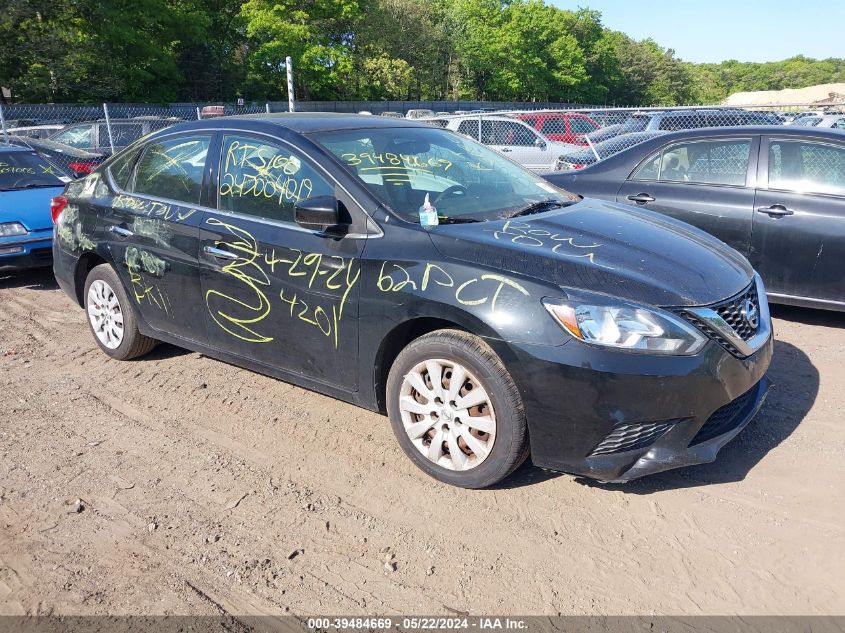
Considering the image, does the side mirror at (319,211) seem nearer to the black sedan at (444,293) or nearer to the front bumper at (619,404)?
the black sedan at (444,293)

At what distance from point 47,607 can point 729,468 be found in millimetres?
3109

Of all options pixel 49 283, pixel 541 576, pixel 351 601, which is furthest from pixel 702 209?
pixel 49 283

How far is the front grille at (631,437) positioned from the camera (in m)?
2.94

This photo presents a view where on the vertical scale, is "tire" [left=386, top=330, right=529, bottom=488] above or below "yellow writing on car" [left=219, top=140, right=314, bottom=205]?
below

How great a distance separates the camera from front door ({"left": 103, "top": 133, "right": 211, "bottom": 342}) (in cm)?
431

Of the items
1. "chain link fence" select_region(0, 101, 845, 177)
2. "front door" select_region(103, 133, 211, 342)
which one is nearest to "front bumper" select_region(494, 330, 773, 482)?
"front door" select_region(103, 133, 211, 342)

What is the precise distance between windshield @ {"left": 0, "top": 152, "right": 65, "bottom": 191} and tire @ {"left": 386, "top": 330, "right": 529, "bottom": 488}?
7.03 meters

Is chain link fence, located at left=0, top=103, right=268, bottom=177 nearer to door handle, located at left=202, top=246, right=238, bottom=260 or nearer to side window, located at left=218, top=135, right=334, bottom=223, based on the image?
side window, located at left=218, top=135, right=334, bottom=223

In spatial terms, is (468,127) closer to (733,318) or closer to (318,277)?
(318,277)

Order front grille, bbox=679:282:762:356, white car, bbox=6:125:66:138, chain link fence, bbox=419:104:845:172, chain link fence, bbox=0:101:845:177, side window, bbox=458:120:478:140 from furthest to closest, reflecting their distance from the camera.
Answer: white car, bbox=6:125:66:138 < side window, bbox=458:120:478:140 < chain link fence, bbox=419:104:845:172 < chain link fence, bbox=0:101:845:177 < front grille, bbox=679:282:762:356

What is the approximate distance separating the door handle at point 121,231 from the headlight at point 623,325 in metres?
3.09

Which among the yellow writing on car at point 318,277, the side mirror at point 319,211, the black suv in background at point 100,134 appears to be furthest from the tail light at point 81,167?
the side mirror at point 319,211

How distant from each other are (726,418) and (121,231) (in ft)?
13.0

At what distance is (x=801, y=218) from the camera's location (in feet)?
17.6
